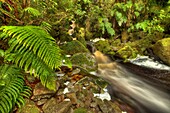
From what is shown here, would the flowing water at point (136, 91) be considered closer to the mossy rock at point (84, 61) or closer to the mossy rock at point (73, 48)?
the mossy rock at point (84, 61)

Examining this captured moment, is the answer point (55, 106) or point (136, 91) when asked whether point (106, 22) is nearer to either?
point (136, 91)

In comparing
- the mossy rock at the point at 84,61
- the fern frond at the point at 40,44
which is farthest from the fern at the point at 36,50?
the mossy rock at the point at 84,61

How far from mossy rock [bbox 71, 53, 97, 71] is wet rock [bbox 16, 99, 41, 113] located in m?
2.26

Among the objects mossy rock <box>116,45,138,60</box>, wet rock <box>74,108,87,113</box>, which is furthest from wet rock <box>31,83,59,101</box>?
mossy rock <box>116,45,138,60</box>

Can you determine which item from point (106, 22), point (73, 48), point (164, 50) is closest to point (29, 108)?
point (73, 48)

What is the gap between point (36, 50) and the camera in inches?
107

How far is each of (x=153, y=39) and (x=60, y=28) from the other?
4.13 meters

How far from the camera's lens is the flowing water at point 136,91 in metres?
4.21

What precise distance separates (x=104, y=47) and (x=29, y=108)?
5628 millimetres

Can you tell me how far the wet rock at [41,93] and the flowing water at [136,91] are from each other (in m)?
1.90

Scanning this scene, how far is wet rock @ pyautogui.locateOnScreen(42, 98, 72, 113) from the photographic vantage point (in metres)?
2.94

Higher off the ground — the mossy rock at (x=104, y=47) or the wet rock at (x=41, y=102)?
the mossy rock at (x=104, y=47)

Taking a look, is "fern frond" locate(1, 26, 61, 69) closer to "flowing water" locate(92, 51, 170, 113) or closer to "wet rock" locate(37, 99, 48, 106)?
"wet rock" locate(37, 99, 48, 106)

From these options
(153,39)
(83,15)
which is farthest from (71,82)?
(83,15)
